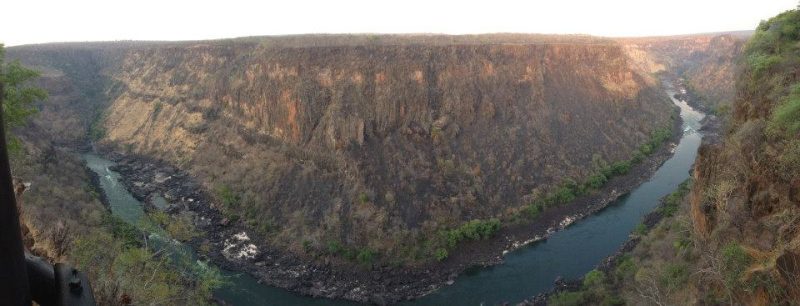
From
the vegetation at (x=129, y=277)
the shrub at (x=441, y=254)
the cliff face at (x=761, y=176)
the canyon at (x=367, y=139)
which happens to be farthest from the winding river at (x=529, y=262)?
the cliff face at (x=761, y=176)

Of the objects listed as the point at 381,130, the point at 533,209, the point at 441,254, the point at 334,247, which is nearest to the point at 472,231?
the point at 441,254

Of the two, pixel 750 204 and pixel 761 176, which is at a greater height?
pixel 761 176

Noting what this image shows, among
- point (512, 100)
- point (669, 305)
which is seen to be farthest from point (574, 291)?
point (512, 100)

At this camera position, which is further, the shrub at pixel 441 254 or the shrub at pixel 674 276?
the shrub at pixel 441 254

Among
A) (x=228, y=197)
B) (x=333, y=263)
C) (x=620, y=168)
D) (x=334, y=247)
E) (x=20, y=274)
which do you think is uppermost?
(x=20, y=274)

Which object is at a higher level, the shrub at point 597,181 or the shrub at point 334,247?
the shrub at point 597,181

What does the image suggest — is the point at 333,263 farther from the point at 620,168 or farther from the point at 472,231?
the point at 620,168

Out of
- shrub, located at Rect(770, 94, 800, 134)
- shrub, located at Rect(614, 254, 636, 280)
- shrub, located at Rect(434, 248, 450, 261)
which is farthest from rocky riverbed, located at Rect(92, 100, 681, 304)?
shrub, located at Rect(770, 94, 800, 134)

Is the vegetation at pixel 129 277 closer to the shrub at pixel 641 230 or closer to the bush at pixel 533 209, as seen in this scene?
the bush at pixel 533 209

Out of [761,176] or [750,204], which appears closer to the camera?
[761,176]
